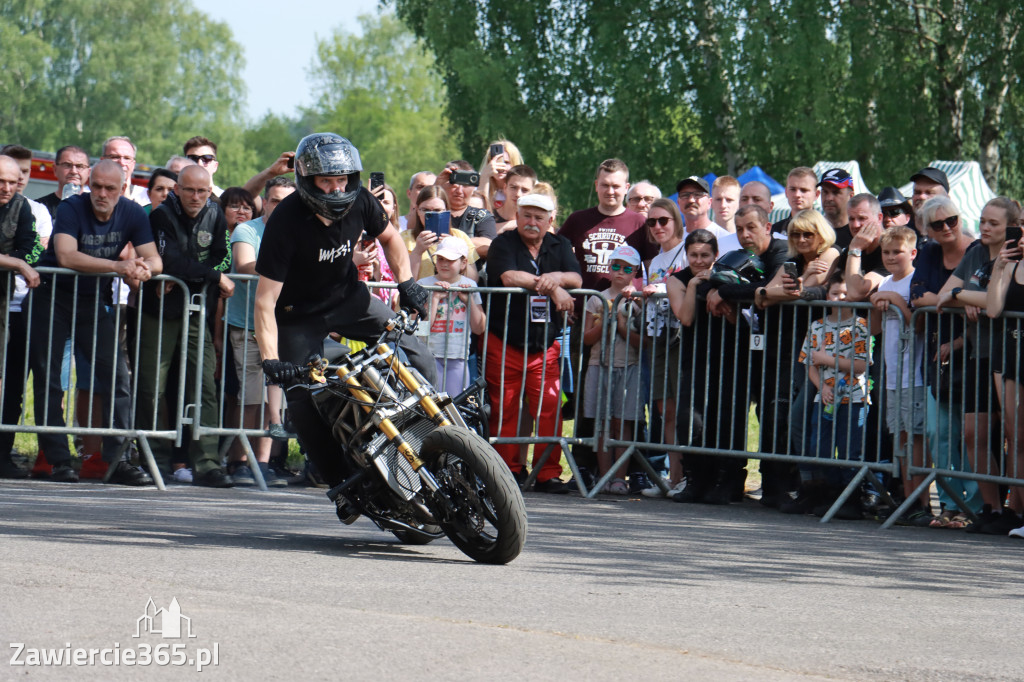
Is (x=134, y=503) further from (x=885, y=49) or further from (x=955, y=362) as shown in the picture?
(x=885, y=49)

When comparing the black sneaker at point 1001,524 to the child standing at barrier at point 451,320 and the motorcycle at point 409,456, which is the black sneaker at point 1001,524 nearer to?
the motorcycle at point 409,456

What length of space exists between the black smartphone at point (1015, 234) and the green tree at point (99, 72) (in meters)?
69.7

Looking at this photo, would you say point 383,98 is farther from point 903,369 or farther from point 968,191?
point 903,369

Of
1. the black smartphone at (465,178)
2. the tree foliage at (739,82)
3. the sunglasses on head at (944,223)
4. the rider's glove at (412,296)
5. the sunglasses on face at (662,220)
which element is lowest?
the rider's glove at (412,296)

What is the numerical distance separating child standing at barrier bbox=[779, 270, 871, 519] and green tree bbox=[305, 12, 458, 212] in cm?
7486

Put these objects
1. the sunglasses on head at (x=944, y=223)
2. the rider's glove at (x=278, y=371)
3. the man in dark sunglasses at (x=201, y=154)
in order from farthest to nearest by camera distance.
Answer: the man in dark sunglasses at (x=201, y=154) < the sunglasses on head at (x=944, y=223) < the rider's glove at (x=278, y=371)

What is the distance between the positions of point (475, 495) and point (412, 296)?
1.20 metres

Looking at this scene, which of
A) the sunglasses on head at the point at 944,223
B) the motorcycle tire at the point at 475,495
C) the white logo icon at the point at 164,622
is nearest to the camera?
the white logo icon at the point at 164,622

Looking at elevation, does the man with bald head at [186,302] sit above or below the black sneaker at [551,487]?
above

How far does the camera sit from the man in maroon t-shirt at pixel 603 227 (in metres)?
11.2

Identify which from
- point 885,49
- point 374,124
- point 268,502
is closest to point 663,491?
point 268,502

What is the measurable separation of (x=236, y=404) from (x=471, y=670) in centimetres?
655

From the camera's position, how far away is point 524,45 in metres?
35.9

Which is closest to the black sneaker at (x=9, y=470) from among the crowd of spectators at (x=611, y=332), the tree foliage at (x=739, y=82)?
the crowd of spectators at (x=611, y=332)
